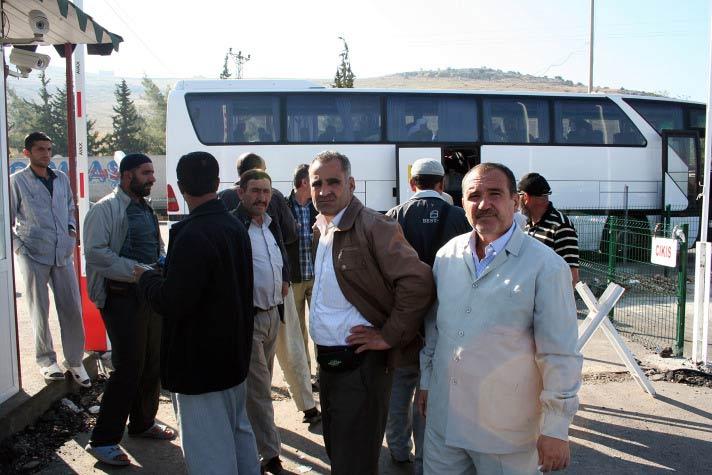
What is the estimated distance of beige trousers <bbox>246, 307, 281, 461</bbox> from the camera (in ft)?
11.8

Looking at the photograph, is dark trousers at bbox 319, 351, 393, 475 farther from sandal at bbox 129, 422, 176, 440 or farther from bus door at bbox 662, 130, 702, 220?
bus door at bbox 662, 130, 702, 220

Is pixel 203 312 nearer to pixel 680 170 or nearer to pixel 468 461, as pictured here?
pixel 468 461

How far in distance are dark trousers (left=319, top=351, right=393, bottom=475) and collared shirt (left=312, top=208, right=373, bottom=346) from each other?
15 centimetres

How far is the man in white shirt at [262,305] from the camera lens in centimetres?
361

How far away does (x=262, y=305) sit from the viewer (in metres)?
3.60

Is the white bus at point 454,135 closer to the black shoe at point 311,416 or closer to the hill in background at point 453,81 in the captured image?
the black shoe at point 311,416

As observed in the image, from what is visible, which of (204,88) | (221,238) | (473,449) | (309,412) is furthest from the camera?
(204,88)

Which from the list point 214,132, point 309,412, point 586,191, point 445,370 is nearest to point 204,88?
point 214,132

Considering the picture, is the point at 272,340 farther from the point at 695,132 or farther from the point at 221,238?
the point at 695,132

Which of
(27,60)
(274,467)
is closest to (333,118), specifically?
(27,60)

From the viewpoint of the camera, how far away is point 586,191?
45.1ft

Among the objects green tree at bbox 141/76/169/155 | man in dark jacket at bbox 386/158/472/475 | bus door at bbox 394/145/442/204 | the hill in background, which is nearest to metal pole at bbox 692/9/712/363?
man in dark jacket at bbox 386/158/472/475

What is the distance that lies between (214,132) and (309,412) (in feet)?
30.3

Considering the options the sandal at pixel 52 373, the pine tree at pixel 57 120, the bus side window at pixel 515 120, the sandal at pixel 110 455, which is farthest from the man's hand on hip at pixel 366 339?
the pine tree at pixel 57 120
